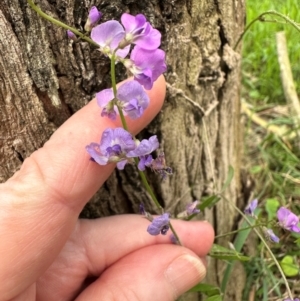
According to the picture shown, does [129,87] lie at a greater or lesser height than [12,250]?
greater

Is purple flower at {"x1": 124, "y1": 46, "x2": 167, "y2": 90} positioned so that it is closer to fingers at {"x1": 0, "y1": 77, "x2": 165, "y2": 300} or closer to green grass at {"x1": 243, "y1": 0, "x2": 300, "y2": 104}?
fingers at {"x1": 0, "y1": 77, "x2": 165, "y2": 300}

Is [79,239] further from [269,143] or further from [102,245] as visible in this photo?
[269,143]

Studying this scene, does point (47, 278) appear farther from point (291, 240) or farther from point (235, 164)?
point (291, 240)

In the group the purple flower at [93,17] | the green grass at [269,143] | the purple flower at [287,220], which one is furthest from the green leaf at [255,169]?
the purple flower at [93,17]

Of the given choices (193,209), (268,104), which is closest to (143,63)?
(193,209)

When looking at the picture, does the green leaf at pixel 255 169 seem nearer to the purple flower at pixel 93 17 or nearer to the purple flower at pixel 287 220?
the purple flower at pixel 287 220

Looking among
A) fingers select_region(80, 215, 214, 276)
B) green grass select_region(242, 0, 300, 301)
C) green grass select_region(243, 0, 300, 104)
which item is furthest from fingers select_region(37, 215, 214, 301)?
green grass select_region(243, 0, 300, 104)

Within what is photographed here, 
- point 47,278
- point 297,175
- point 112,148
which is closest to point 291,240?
point 297,175
